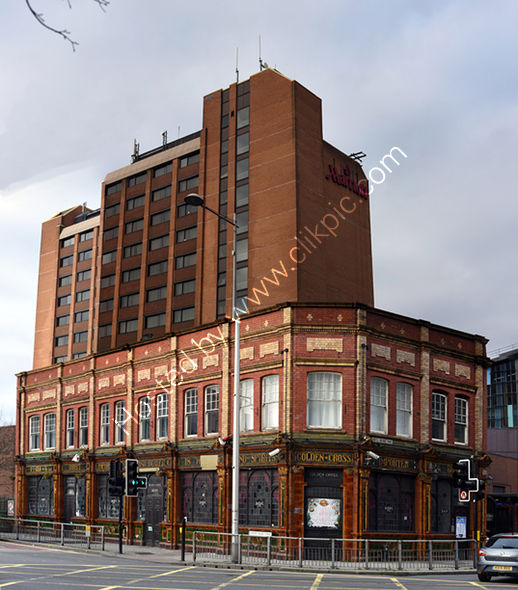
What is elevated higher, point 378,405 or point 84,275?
point 84,275

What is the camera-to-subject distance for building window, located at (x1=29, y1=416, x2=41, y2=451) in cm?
5062

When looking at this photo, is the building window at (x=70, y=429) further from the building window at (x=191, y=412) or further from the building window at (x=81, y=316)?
the building window at (x=81, y=316)

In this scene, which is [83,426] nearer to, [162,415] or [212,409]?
[162,415]

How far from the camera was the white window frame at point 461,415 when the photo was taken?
122ft

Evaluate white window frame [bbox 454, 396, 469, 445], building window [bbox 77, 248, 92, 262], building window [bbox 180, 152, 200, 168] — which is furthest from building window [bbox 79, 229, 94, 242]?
white window frame [bbox 454, 396, 469, 445]

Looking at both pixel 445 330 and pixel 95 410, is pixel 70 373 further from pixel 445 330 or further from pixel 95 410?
pixel 445 330

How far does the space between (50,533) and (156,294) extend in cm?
3679

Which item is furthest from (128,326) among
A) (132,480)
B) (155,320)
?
(132,480)

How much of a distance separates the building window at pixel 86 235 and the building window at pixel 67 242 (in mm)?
1768

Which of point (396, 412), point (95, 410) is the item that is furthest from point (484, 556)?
point (95, 410)

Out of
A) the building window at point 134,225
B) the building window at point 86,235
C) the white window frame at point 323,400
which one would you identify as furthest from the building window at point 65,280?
the white window frame at point 323,400

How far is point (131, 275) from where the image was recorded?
80688 mm

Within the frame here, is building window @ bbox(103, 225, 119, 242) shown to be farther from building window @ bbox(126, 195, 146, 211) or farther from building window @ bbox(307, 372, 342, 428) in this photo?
building window @ bbox(307, 372, 342, 428)

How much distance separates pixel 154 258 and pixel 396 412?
155 feet
